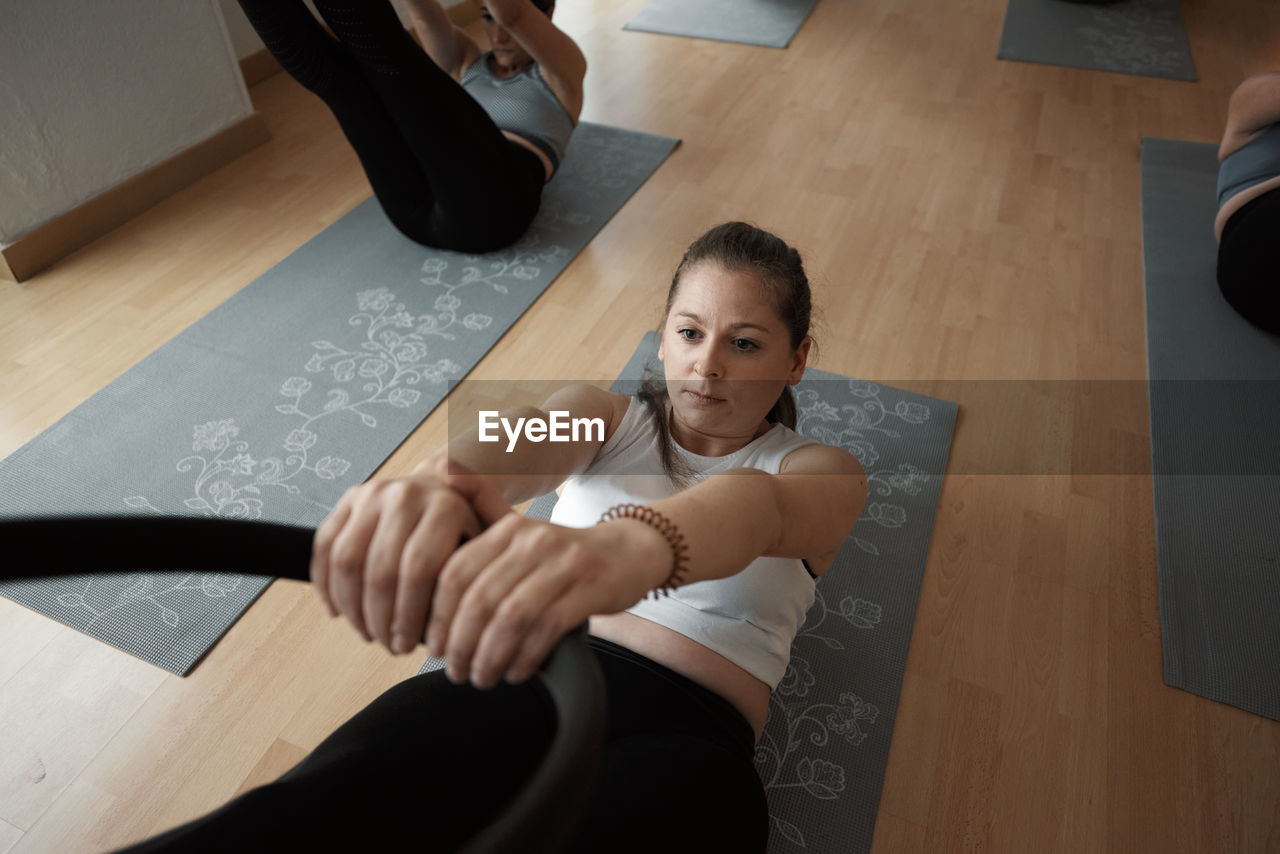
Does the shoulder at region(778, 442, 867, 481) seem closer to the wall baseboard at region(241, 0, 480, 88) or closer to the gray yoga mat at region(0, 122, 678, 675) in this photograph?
the gray yoga mat at region(0, 122, 678, 675)

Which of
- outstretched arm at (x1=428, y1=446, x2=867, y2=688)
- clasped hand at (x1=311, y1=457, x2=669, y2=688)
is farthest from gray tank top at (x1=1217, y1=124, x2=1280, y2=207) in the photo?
clasped hand at (x1=311, y1=457, x2=669, y2=688)

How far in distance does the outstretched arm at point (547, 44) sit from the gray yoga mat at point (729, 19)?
1909mm

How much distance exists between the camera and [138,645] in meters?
1.46

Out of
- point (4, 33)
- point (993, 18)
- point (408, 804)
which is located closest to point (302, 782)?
→ point (408, 804)

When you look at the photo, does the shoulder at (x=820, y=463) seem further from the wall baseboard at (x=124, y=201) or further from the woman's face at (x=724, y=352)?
the wall baseboard at (x=124, y=201)

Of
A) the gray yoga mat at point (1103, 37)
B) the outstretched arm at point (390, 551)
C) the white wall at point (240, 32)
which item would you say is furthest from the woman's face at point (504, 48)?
the gray yoga mat at point (1103, 37)

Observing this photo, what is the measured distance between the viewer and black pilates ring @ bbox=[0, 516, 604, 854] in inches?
16.5

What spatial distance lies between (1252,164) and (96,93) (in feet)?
12.0

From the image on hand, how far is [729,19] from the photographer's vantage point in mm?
4457

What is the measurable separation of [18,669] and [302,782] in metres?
1.09

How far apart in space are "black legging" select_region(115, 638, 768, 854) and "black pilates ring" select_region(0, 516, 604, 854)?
0.78ft

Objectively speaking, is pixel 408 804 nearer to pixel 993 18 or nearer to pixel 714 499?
pixel 714 499

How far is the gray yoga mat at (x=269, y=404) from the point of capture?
5.10 ft

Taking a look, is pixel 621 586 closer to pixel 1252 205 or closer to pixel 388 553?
pixel 388 553
